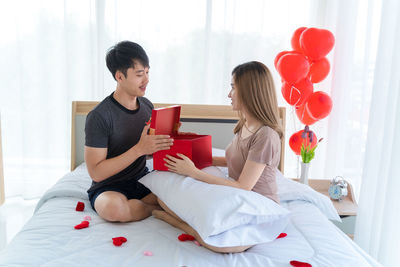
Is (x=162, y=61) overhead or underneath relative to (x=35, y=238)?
overhead

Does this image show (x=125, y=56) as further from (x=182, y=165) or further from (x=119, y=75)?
(x=182, y=165)

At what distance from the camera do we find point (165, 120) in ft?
5.35

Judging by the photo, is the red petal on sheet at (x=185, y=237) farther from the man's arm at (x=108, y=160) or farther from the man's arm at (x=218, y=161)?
the man's arm at (x=218, y=161)

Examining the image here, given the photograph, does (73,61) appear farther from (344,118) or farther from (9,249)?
(344,118)

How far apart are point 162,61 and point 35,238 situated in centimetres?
202

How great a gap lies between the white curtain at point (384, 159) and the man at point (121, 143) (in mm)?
1221

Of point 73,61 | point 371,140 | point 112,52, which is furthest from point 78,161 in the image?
point 371,140

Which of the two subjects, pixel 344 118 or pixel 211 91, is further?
pixel 211 91

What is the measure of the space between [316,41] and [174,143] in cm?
131

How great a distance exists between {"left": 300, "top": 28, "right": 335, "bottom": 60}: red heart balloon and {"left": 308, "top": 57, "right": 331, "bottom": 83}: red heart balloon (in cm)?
7

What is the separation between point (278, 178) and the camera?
2.07 m

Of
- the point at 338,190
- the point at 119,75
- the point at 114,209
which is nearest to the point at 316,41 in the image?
the point at 338,190

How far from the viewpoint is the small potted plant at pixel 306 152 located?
2391 millimetres

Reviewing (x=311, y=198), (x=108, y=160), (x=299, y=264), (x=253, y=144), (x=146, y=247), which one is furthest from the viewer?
(x=311, y=198)
